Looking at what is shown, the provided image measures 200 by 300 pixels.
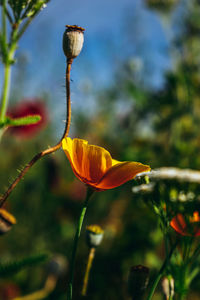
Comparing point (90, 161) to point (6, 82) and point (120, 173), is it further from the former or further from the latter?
point (6, 82)

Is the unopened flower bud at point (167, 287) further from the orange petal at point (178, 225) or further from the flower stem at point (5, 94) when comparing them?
the flower stem at point (5, 94)

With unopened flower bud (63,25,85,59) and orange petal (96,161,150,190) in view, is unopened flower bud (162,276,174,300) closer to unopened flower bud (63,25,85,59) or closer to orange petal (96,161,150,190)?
orange petal (96,161,150,190)

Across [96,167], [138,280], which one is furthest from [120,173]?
[138,280]

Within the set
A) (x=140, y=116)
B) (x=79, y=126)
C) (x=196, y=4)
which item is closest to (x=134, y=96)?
(x=140, y=116)

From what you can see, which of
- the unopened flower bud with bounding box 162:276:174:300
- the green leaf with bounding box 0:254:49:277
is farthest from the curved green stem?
the unopened flower bud with bounding box 162:276:174:300

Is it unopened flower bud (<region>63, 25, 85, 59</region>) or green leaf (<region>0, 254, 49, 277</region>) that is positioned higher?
unopened flower bud (<region>63, 25, 85, 59</region>)

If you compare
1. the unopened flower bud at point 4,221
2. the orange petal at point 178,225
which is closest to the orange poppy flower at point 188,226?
the orange petal at point 178,225
